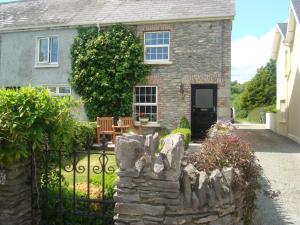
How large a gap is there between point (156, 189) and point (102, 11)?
52.5 ft

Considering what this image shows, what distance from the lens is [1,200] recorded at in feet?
14.4

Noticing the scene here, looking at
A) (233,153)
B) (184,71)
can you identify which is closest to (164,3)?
(184,71)

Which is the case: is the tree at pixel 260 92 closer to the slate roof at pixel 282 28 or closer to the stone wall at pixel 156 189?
the slate roof at pixel 282 28

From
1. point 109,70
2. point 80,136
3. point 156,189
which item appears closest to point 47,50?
point 109,70

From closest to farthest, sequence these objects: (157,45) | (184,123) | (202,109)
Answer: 1. (184,123)
2. (202,109)
3. (157,45)

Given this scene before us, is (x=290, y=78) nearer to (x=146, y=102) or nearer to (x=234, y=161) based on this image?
(x=146, y=102)

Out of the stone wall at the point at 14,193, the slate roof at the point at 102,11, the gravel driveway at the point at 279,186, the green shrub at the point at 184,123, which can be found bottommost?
the gravel driveway at the point at 279,186

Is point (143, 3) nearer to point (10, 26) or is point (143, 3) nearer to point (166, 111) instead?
point (166, 111)

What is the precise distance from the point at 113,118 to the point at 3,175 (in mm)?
11622

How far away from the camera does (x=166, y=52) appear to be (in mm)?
16188

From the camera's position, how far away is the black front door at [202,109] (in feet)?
51.3

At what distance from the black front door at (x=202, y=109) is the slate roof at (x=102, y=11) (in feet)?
11.0

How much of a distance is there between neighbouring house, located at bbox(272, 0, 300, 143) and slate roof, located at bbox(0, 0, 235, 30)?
5241 mm

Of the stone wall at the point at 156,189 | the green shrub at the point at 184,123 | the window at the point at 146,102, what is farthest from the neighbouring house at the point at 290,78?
the stone wall at the point at 156,189
